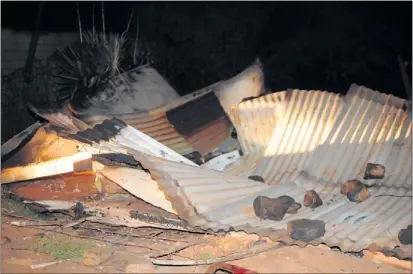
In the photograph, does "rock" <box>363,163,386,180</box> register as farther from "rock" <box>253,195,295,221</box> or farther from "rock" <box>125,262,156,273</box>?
"rock" <box>125,262,156,273</box>

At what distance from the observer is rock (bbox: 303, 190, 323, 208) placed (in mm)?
3943

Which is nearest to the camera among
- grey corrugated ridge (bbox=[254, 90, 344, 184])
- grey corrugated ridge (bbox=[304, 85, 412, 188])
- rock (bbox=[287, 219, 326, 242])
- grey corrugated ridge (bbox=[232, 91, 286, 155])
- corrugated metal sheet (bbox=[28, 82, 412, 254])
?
rock (bbox=[287, 219, 326, 242])

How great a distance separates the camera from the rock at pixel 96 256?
334 centimetres

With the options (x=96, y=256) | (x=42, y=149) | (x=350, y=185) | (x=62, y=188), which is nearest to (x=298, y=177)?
(x=350, y=185)

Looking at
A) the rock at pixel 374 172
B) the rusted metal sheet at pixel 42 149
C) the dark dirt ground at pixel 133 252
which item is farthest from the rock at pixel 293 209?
the rusted metal sheet at pixel 42 149

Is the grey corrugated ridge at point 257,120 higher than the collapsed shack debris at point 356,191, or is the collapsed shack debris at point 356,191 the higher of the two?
the grey corrugated ridge at point 257,120

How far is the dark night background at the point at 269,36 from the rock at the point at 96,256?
19.9 ft

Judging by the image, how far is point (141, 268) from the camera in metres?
3.29

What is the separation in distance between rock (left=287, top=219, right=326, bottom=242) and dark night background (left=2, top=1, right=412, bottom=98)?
6.02 meters

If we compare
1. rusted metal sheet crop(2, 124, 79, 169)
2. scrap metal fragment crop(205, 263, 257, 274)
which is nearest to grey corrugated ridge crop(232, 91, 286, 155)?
rusted metal sheet crop(2, 124, 79, 169)

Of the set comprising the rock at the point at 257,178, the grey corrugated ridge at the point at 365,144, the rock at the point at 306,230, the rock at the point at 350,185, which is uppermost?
the grey corrugated ridge at the point at 365,144

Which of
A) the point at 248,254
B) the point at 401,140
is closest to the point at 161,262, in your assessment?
the point at 248,254

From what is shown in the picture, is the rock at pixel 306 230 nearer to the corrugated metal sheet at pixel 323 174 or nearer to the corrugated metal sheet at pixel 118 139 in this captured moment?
the corrugated metal sheet at pixel 323 174

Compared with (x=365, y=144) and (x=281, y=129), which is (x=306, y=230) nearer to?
(x=365, y=144)
